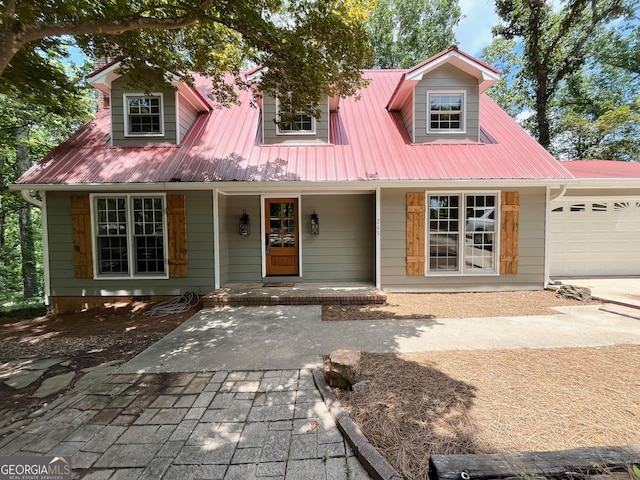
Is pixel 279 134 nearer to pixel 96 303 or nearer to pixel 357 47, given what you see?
pixel 357 47

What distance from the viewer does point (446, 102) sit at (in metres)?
Result: 7.43

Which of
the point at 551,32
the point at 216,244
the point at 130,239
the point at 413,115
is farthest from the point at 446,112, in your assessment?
the point at 551,32

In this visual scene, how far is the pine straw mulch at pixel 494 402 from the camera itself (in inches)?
82.6

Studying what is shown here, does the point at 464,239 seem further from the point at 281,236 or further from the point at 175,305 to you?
the point at 175,305

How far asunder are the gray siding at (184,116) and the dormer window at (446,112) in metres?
6.30

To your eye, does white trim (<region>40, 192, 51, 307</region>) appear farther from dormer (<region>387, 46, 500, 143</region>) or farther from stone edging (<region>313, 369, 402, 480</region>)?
dormer (<region>387, 46, 500, 143</region>)

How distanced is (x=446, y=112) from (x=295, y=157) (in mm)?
4065

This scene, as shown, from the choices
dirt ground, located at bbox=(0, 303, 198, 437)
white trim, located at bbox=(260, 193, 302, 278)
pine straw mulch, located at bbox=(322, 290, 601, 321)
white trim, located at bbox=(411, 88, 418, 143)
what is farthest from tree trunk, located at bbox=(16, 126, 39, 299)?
white trim, located at bbox=(411, 88, 418, 143)

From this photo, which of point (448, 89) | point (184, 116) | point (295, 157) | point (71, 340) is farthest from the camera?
point (184, 116)

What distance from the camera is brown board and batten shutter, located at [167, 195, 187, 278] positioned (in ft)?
21.6

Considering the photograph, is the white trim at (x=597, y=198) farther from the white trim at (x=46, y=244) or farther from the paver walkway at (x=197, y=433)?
the white trim at (x=46, y=244)

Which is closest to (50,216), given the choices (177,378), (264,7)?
(177,378)

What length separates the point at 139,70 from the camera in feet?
18.5

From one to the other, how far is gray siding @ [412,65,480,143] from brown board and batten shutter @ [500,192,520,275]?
5.97ft
